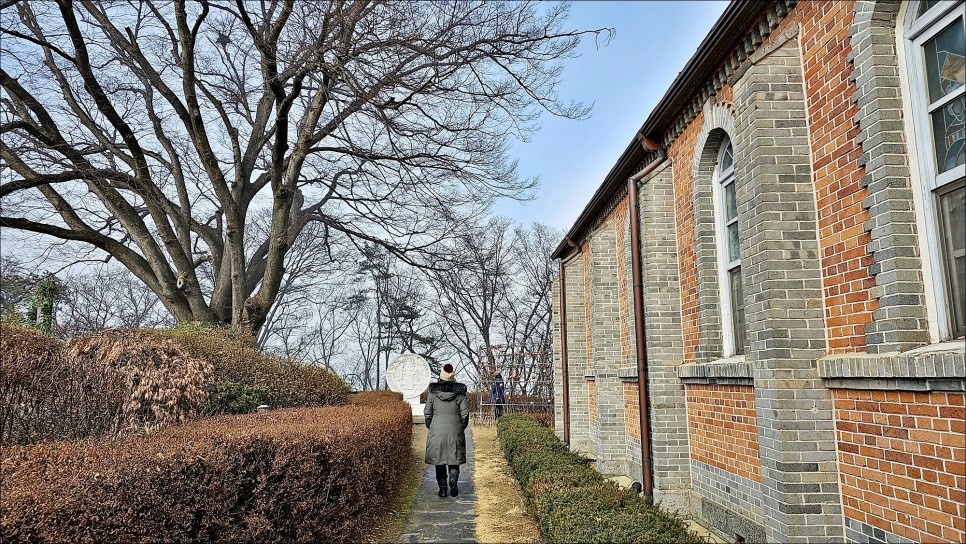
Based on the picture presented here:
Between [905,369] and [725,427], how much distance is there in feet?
9.03

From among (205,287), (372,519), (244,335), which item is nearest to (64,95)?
(244,335)

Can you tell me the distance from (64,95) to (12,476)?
13.8 meters

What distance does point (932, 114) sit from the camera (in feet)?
11.8

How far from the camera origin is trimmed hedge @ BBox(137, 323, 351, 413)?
31.6ft

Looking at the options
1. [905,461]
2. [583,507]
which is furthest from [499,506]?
[905,461]

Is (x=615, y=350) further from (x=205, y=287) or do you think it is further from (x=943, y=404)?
(x=205, y=287)

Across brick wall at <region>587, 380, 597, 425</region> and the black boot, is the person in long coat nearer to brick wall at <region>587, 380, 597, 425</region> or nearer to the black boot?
the black boot

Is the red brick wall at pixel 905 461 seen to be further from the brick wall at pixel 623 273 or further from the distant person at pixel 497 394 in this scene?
the distant person at pixel 497 394

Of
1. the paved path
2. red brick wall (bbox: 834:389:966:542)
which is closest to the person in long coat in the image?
the paved path

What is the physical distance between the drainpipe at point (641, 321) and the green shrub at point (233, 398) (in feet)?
20.0

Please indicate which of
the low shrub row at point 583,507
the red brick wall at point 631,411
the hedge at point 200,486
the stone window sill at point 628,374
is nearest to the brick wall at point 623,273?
the stone window sill at point 628,374

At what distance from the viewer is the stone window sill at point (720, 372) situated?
5398 mm

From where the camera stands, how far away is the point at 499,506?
8711 mm

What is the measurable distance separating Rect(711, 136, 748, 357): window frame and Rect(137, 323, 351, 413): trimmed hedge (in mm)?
7040
